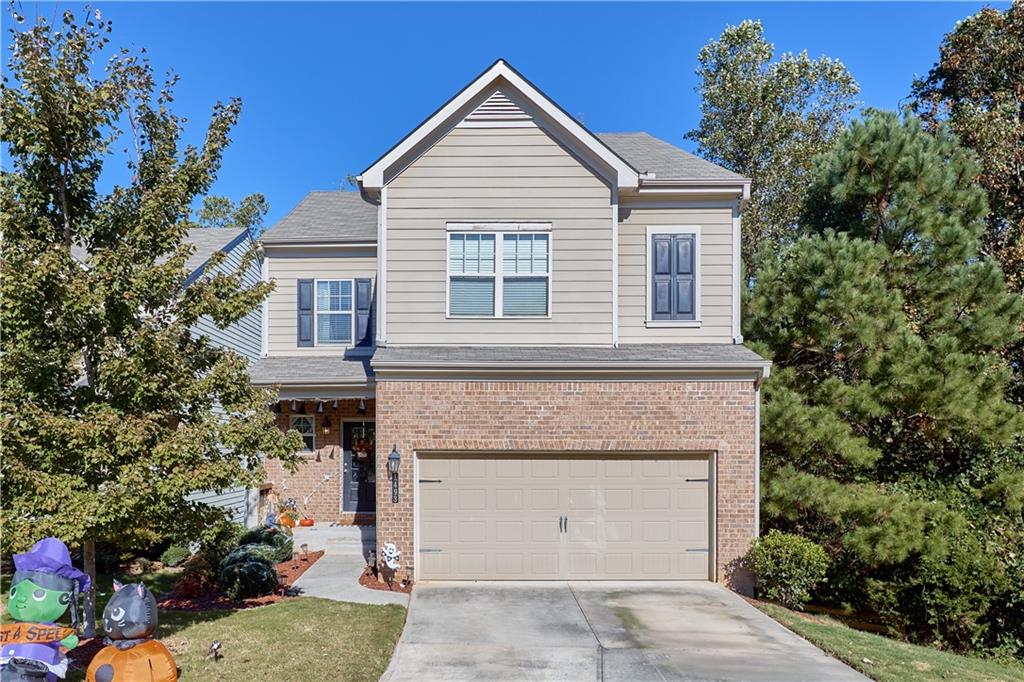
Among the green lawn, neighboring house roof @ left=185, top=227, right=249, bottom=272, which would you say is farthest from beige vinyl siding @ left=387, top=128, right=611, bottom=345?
neighboring house roof @ left=185, top=227, right=249, bottom=272

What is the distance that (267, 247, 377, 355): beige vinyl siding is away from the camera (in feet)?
49.9

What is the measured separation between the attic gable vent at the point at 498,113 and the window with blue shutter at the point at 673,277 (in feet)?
→ 11.0

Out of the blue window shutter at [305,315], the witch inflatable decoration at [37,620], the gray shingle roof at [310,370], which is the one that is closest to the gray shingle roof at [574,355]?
the gray shingle roof at [310,370]

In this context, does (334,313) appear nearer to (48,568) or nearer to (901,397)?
(48,568)

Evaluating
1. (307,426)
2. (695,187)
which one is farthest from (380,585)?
(695,187)

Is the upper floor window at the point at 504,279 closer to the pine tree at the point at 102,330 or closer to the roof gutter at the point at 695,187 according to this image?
the roof gutter at the point at 695,187

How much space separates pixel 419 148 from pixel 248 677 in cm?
858

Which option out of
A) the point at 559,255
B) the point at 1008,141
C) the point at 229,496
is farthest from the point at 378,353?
the point at 1008,141

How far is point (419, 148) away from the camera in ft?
37.4

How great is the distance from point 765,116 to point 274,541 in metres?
22.0

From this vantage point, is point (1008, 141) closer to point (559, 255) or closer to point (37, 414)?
point (559, 255)

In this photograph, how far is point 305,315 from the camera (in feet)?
49.9

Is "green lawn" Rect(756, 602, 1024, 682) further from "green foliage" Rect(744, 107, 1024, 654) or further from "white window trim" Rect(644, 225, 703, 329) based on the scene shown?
"white window trim" Rect(644, 225, 703, 329)

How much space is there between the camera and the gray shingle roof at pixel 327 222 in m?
15.2
